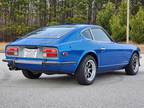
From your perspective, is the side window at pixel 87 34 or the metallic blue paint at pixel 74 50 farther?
the side window at pixel 87 34

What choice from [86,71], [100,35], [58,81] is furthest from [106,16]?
[86,71]

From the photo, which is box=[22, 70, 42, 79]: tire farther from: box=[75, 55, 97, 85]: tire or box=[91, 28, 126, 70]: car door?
box=[91, 28, 126, 70]: car door

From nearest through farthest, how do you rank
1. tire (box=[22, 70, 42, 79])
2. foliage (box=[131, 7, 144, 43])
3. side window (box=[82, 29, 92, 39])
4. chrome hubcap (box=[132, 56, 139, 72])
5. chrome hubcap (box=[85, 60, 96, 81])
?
chrome hubcap (box=[85, 60, 96, 81]) → side window (box=[82, 29, 92, 39]) → tire (box=[22, 70, 42, 79]) → chrome hubcap (box=[132, 56, 139, 72]) → foliage (box=[131, 7, 144, 43])

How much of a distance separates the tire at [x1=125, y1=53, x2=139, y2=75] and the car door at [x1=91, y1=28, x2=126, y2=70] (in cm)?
46

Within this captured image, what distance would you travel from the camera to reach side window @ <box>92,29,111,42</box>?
9788 mm

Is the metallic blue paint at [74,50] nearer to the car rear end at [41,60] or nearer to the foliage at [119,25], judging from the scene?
the car rear end at [41,60]

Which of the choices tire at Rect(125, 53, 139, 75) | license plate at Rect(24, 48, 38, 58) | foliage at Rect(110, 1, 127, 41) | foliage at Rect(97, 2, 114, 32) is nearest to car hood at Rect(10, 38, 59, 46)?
license plate at Rect(24, 48, 38, 58)

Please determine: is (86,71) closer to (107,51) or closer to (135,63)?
(107,51)

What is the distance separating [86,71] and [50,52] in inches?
40.6

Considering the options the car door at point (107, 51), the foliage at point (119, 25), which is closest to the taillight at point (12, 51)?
the car door at point (107, 51)

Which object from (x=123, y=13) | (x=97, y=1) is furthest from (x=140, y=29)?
(x=97, y=1)

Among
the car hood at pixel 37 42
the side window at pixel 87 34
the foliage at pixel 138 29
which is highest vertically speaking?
the side window at pixel 87 34

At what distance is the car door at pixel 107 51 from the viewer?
960 cm

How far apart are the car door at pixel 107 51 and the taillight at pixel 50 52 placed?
1.36 meters
